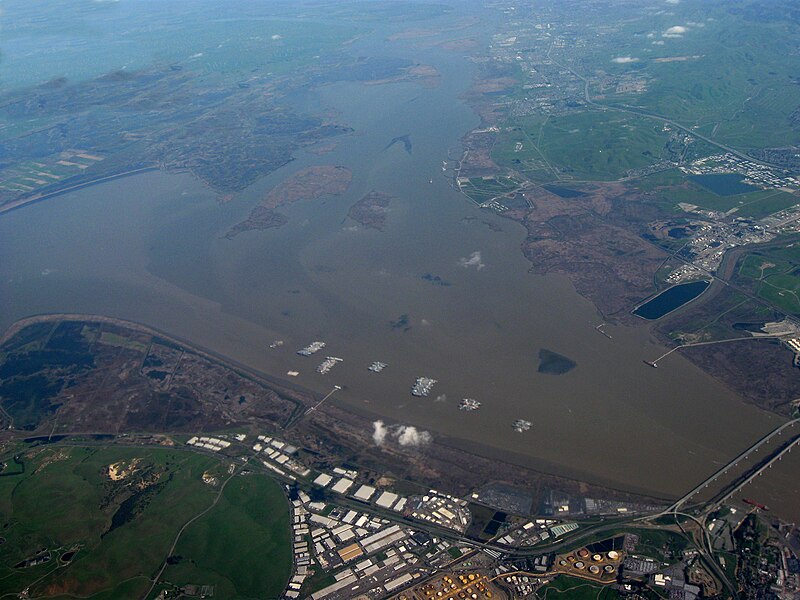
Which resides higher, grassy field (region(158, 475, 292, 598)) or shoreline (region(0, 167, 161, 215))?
shoreline (region(0, 167, 161, 215))

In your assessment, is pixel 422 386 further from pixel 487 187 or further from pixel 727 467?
pixel 487 187

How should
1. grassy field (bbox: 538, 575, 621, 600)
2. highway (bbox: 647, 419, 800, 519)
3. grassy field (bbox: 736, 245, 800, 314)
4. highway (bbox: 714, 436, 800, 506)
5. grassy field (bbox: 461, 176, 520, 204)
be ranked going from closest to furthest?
grassy field (bbox: 538, 575, 621, 600), highway (bbox: 647, 419, 800, 519), highway (bbox: 714, 436, 800, 506), grassy field (bbox: 736, 245, 800, 314), grassy field (bbox: 461, 176, 520, 204)

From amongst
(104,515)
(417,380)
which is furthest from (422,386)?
(104,515)

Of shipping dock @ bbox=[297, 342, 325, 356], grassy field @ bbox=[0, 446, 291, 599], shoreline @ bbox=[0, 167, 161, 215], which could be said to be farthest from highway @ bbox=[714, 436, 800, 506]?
shoreline @ bbox=[0, 167, 161, 215]

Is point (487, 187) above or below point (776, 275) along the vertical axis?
above

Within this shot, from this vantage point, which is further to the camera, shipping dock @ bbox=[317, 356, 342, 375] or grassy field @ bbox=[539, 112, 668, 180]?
grassy field @ bbox=[539, 112, 668, 180]

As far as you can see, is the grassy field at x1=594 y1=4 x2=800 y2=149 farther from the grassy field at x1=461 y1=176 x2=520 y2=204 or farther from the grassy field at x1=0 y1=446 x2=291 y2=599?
the grassy field at x1=0 y1=446 x2=291 y2=599

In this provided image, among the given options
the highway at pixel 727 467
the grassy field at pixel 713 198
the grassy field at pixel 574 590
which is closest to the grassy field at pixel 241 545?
the grassy field at pixel 574 590
